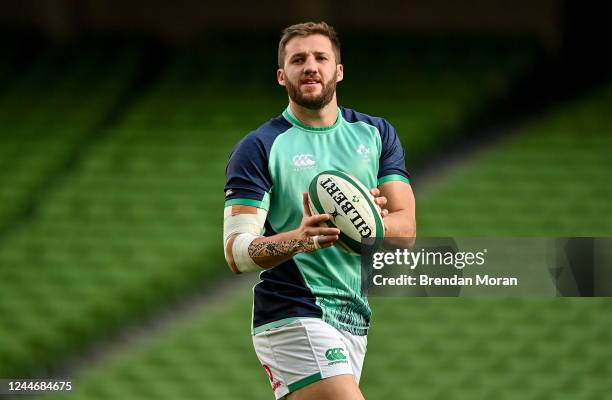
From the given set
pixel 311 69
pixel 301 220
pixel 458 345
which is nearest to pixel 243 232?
pixel 301 220

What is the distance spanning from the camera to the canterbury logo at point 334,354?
3.13 m

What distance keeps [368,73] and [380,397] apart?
367 cm

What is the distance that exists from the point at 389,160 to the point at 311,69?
414mm

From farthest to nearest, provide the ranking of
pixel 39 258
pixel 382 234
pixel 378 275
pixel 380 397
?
pixel 39 258
pixel 380 397
pixel 378 275
pixel 382 234

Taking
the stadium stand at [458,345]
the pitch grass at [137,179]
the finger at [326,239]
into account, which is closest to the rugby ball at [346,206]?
the finger at [326,239]

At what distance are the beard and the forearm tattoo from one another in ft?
1.61

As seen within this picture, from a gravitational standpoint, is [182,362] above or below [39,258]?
below

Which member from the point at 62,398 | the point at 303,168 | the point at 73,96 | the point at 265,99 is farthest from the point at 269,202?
the point at 73,96

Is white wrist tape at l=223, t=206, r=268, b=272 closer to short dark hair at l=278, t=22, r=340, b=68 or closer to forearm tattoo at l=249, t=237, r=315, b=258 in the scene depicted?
forearm tattoo at l=249, t=237, r=315, b=258

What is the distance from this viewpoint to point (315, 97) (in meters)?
3.18

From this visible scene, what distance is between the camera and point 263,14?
33.2 feet

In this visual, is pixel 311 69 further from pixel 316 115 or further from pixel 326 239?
pixel 326 239

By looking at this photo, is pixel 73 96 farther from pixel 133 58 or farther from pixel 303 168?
pixel 303 168

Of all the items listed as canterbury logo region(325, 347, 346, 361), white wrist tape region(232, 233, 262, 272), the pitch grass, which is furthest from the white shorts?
the pitch grass
